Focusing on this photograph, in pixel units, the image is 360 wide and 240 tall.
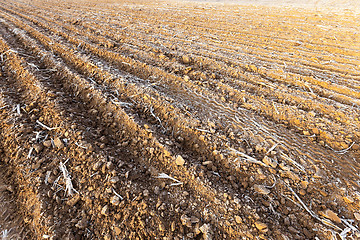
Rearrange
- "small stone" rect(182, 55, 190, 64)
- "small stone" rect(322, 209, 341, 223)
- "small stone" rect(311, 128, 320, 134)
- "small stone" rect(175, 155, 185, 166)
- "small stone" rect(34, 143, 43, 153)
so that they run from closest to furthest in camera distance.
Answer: "small stone" rect(322, 209, 341, 223) < "small stone" rect(175, 155, 185, 166) < "small stone" rect(34, 143, 43, 153) < "small stone" rect(311, 128, 320, 134) < "small stone" rect(182, 55, 190, 64)

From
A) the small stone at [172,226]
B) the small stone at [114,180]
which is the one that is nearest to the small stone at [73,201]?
the small stone at [114,180]

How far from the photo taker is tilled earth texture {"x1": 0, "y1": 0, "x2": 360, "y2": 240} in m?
1.63

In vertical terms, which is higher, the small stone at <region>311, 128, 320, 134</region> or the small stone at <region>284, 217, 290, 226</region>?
the small stone at <region>311, 128, 320, 134</region>

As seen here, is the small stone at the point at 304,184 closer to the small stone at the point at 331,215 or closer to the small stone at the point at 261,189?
the small stone at the point at 331,215

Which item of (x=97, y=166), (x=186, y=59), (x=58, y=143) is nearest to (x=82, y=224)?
(x=97, y=166)

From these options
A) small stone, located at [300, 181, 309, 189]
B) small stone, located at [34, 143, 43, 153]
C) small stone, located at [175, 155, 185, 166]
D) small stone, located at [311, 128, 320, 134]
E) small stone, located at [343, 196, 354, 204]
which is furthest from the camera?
small stone, located at [311, 128, 320, 134]

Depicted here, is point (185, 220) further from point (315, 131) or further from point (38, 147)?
point (315, 131)

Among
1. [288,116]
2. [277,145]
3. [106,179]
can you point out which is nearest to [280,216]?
[277,145]

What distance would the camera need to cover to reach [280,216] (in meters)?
1.66

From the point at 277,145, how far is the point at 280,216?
856mm

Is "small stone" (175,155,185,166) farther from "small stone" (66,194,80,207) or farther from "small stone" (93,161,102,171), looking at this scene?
"small stone" (66,194,80,207)

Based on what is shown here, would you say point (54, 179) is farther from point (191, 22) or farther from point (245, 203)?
point (191, 22)

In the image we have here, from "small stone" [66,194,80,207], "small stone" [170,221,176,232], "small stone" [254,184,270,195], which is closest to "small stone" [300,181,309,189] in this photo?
"small stone" [254,184,270,195]

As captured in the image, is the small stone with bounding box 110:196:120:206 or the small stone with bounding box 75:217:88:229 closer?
the small stone with bounding box 75:217:88:229
